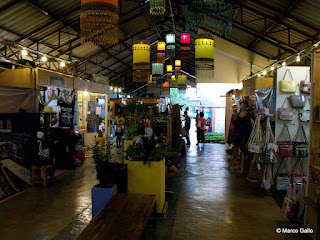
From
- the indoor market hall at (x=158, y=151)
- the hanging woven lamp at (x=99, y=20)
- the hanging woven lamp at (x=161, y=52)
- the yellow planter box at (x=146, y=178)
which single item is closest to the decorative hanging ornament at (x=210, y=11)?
the indoor market hall at (x=158, y=151)

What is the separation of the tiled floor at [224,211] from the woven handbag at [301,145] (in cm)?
108

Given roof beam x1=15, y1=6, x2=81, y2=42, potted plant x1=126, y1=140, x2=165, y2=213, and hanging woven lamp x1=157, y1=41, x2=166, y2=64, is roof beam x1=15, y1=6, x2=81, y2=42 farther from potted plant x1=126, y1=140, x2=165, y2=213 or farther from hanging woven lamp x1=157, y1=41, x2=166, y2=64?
potted plant x1=126, y1=140, x2=165, y2=213

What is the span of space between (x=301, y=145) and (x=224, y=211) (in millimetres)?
2153

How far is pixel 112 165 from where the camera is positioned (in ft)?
13.1

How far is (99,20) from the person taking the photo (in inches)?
131

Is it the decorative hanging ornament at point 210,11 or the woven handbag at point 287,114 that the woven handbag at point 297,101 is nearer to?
the woven handbag at point 287,114

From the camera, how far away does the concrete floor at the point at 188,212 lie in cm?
368

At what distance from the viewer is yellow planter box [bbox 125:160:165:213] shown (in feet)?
13.5

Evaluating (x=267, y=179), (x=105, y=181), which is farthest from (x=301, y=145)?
(x=105, y=181)

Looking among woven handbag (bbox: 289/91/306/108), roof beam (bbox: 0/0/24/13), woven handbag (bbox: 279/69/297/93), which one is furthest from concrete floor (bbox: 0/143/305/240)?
roof beam (bbox: 0/0/24/13)

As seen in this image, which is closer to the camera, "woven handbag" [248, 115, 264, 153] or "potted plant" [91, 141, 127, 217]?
"potted plant" [91, 141, 127, 217]

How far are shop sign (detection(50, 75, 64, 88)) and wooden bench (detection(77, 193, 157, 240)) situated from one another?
15.8 feet

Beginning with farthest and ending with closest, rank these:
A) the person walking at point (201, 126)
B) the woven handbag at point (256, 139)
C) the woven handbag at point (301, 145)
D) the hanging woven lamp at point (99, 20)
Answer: the person walking at point (201, 126)
the woven handbag at point (256, 139)
the woven handbag at point (301, 145)
the hanging woven lamp at point (99, 20)

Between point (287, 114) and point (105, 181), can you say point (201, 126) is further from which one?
point (105, 181)
